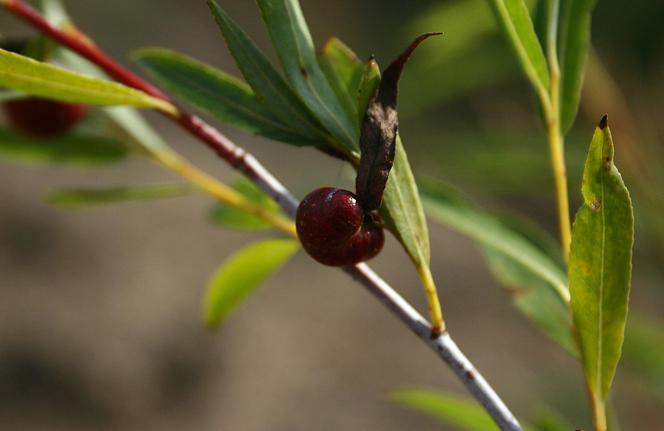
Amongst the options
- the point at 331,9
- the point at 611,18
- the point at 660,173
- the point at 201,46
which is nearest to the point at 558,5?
the point at 660,173

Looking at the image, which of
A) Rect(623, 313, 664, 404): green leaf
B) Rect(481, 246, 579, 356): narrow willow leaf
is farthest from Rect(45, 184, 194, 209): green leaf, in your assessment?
Rect(623, 313, 664, 404): green leaf

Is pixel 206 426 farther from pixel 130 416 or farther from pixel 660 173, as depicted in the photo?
pixel 660 173

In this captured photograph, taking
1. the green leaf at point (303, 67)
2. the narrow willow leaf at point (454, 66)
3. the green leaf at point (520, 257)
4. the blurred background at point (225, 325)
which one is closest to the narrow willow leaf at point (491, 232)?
the green leaf at point (520, 257)

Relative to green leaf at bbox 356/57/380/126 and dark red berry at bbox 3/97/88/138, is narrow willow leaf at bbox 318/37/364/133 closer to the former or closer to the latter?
green leaf at bbox 356/57/380/126

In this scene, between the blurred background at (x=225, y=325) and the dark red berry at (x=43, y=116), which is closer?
the dark red berry at (x=43, y=116)

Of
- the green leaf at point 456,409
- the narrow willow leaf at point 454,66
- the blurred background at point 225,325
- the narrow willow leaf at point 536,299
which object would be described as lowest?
the blurred background at point 225,325

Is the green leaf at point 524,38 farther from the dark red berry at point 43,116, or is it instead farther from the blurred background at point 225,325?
the blurred background at point 225,325

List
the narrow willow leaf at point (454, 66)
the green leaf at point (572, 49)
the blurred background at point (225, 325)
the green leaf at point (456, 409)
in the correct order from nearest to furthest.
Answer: the green leaf at point (572, 49)
the green leaf at point (456, 409)
the narrow willow leaf at point (454, 66)
the blurred background at point (225, 325)
